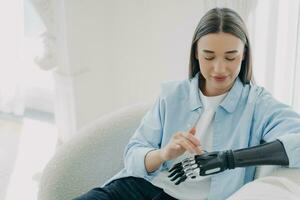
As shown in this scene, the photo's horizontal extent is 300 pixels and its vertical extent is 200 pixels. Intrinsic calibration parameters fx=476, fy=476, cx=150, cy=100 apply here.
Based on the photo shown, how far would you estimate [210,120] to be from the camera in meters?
1.26

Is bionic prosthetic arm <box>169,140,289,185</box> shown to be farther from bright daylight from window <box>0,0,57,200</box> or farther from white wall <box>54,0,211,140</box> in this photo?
bright daylight from window <box>0,0,57,200</box>

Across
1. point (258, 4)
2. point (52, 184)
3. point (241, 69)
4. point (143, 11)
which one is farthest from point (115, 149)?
point (143, 11)

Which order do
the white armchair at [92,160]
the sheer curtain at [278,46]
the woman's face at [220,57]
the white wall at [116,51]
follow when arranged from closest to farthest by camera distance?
the woman's face at [220,57]
the white armchair at [92,160]
the sheer curtain at [278,46]
the white wall at [116,51]

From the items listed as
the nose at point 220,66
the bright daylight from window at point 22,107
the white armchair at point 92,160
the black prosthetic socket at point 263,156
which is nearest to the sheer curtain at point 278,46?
the white armchair at point 92,160

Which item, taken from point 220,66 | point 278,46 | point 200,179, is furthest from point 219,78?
point 278,46

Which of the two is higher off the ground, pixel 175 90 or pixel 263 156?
pixel 175 90

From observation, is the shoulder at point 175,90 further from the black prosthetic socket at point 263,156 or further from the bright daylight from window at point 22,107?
the bright daylight from window at point 22,107

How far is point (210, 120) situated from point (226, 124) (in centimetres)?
5

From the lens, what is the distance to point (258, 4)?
1.80m

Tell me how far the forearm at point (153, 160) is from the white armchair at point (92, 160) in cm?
22

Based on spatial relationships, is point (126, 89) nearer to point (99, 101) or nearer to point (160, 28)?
point (99, 101)

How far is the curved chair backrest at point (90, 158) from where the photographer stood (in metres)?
Answer: 1.29

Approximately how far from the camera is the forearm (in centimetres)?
119

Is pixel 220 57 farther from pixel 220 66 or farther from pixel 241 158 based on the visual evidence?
pixel 241 158
